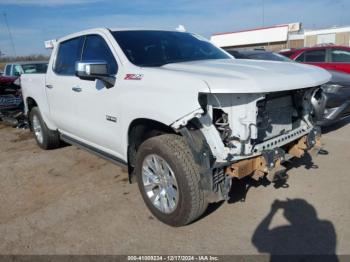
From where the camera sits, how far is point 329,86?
19.4 ft

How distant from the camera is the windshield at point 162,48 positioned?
3.79m

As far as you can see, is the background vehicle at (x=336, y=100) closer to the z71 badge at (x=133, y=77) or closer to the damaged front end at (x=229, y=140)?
the damaged front end at (x=229, y=140)

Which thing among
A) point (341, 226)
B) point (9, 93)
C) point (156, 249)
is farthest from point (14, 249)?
point (9, 93)

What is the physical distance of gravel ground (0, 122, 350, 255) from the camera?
3.06m

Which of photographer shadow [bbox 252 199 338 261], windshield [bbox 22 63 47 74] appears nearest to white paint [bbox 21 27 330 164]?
photographer shadow [bbox 252 199 338 261]

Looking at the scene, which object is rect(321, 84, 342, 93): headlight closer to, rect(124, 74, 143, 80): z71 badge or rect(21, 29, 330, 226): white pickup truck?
rect(21, 29, 330, 226): white pickup truck

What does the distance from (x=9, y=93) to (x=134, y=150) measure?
23.6 ft

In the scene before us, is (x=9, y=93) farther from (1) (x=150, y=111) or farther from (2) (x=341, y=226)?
(2) (x=341, y=226)

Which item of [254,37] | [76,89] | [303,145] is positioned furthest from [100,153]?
[254,37]

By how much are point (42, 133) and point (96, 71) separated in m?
3.17

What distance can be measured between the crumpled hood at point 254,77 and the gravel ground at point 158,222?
4.48ft

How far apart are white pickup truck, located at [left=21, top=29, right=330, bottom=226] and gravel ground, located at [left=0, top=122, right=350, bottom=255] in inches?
12.3

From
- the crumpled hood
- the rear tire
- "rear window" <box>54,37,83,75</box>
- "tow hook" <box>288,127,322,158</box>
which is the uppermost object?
"rear window" <box>54,37,83,75</box>

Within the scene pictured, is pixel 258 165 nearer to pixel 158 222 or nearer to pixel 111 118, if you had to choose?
pixel 158 222
